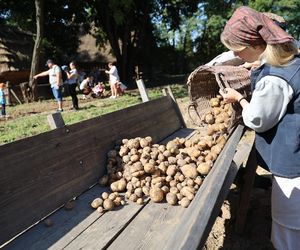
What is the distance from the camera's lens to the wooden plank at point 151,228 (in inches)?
82.4

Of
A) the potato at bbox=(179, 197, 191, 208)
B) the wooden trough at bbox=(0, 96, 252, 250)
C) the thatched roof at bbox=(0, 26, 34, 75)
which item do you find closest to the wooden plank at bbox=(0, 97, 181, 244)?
the wooden trough at bbox=(0, 96, 252, 250)

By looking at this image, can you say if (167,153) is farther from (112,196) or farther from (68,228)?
(68,228)

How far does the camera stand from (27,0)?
19562 millimetres

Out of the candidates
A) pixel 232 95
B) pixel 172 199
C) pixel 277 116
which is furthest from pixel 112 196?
pixel 277 116

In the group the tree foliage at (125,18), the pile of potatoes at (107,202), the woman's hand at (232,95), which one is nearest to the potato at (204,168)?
the woman's hand at (232,95)

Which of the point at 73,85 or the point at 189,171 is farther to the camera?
the point at 73,85

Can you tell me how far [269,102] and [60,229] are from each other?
4.93 feet

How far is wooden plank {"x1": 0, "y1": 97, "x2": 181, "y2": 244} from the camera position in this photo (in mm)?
2133

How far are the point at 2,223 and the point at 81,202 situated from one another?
2.23 ft

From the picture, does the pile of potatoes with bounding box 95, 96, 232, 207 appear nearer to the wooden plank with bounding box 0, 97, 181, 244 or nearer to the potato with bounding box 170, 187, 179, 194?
the potato with bounding box 170, 187, 179, 194

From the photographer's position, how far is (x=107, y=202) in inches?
98.9

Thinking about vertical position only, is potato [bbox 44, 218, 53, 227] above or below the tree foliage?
below

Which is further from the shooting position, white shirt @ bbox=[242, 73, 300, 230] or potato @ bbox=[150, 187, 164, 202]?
potato @ bbox=[150, 187, 164, 202]

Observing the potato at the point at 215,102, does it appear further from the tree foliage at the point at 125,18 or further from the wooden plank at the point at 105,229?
the tree foliage at the point at 125,18
